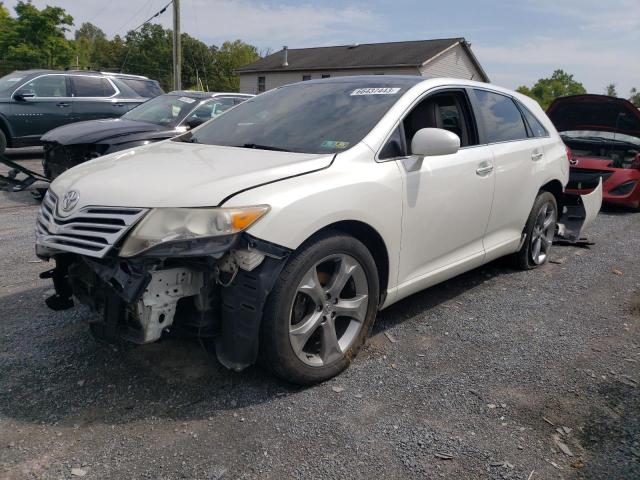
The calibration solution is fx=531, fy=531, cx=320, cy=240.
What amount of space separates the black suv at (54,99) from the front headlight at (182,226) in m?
9.65

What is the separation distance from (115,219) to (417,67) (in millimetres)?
31791

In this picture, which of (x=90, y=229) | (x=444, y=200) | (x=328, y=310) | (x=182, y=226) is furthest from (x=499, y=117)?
(x=90, y=229)

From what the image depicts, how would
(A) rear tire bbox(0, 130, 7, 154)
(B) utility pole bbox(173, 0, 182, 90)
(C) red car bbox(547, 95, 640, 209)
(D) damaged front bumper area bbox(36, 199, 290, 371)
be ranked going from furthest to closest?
(B) utility pole bbox(173, 0, 182, 90), (A) rear tire bbox(0, 130, 7, 154), (C) red car bbox(547, 95, 640, 209), (D) damaged front bumper area bbox(36, 199, 290, 371)

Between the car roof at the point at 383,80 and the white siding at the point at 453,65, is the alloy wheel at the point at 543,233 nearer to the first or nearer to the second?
the car roof at the point at 383,80

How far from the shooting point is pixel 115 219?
2.46 metres

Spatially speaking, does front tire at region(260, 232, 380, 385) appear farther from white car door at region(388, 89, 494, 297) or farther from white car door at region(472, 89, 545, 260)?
white car door at region(472, 89, 545, 260)

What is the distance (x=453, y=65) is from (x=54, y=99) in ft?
98.1

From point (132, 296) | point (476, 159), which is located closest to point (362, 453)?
point (132, 296)

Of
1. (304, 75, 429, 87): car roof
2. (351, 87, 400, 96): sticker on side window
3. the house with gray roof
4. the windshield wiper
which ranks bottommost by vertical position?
the windshield wiper

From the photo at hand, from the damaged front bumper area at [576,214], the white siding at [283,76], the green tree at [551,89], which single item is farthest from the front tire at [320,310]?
the green tree at [551,89]

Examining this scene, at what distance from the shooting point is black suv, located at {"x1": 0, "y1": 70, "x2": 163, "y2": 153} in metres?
10.4

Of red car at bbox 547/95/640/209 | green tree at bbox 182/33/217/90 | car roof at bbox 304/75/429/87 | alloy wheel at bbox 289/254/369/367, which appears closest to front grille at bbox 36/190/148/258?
alloy wheel at bbox 289/254/369/367

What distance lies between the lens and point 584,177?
745 centimetres

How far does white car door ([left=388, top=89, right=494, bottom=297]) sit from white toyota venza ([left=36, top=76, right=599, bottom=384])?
0.04 feet
